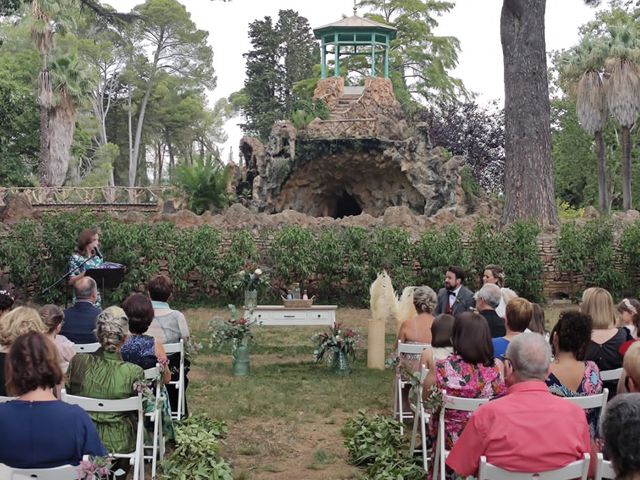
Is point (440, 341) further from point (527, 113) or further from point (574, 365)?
point (527, 113)

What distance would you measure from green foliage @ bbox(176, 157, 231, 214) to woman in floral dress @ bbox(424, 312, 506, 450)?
18.0 metres

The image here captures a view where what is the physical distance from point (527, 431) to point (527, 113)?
13.7m

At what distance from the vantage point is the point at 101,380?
478 cm

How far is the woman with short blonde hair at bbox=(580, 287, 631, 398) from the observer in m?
5.38

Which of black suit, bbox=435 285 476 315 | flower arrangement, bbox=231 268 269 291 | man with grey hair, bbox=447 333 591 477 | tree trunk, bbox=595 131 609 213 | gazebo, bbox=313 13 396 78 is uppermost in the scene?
gazebo, bbox=313 13 396 78

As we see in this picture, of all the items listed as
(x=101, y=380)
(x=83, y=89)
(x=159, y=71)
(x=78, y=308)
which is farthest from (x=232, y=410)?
(x=159, y=71)

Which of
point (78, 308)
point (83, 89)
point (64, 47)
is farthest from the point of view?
point (64, 47)

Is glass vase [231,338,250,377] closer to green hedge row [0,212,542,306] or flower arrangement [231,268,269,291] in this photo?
flower arrangement [231,268,269,291]

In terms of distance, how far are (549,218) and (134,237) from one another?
7933mm

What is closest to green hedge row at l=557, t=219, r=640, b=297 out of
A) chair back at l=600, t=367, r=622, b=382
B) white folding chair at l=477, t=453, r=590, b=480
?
chair back at l=600, t=367, r=622, b=382

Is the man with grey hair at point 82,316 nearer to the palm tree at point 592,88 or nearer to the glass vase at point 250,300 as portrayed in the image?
the glass vase at point 250,300

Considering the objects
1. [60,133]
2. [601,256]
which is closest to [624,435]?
[601,256]

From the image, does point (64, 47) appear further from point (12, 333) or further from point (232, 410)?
point (12, 333)

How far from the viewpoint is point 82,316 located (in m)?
6.65
